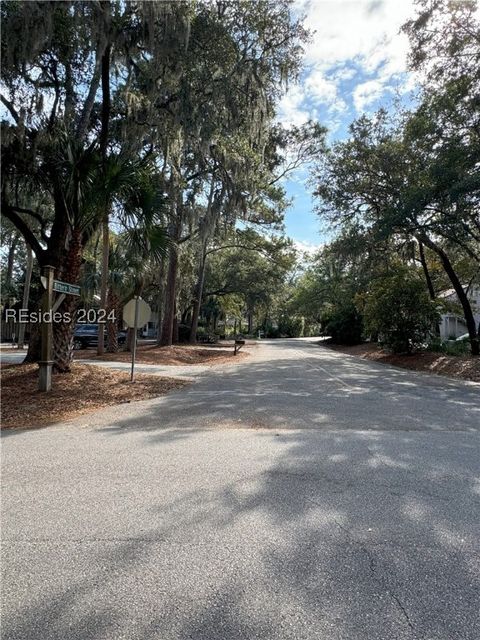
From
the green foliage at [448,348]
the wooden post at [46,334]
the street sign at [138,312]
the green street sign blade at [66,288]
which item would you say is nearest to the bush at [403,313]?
the green foliage at [448,348]

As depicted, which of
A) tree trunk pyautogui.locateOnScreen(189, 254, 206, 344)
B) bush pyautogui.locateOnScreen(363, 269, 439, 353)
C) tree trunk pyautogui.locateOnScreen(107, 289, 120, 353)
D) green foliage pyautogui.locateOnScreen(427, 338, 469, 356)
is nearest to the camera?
green foliage pyautogui.locateOnScreen(427, 338, 469, 356)

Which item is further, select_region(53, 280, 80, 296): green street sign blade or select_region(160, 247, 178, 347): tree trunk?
select_region(160, 247, 178, 347): tree trunk

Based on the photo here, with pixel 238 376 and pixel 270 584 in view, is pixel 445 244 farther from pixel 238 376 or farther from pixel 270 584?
pixel 270 584

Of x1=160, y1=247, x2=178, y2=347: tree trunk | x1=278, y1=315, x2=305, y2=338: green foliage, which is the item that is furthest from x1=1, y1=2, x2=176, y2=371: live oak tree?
x1=278, y1=315, x2=305, y2=338: green foliage

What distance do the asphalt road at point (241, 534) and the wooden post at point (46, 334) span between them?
2653mm

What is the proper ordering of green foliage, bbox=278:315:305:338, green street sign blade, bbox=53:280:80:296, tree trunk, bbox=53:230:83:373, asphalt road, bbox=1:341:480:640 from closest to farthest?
asphalt road, bbox=1:341:480:640 → green street sign blade, bbox=53:280:80:296 → tree trunk, bbox=53:230:83:373 → green foliage, bbox=278:315:305:338

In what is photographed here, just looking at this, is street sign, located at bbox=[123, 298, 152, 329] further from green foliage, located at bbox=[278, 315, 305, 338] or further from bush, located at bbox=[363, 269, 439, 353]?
green foliage, located at bbox=[278, 315, 305, 338]

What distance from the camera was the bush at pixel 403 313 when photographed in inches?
A: 728

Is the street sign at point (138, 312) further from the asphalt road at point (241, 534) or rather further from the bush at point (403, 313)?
the bush at point (403, 313)

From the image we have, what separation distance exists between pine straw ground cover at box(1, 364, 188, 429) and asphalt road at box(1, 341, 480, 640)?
47.7 inches

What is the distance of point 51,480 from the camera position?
407 centimetres

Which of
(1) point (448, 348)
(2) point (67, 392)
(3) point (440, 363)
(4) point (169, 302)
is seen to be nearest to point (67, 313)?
(2) point (67, 392)

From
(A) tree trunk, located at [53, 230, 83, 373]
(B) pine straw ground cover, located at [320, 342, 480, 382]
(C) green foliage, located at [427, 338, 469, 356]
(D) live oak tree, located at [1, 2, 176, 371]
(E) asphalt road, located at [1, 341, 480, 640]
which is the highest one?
(D) live oak tree, located at [1, 2, 176, 371]

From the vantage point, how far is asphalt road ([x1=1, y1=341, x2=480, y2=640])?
212cm
